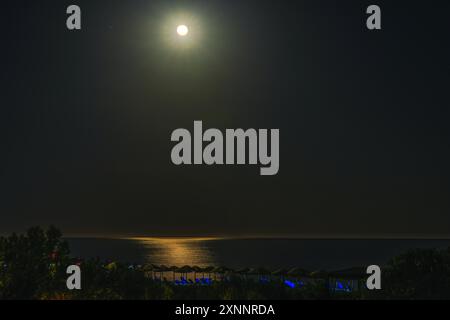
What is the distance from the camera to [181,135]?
2291cm
